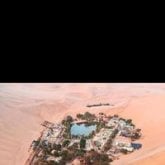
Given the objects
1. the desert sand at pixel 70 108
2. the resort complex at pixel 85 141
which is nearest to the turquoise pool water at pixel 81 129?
the resort complex at pixel 85 141

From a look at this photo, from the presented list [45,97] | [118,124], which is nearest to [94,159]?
[118,124]

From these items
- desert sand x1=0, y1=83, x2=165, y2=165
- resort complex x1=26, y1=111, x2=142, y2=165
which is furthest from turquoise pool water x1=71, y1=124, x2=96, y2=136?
desert sand x1=0, y1=83, x2=165, y2=165

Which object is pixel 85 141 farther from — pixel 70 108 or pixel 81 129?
pixel 70 108

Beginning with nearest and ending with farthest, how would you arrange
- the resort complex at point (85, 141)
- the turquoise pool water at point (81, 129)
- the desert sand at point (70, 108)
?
the resort complex at point (85, 141), the desert sand at point (70, 108), the turquoise pool water at point (81, 129)

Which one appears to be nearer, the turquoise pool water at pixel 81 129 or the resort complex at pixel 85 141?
the resort complex at pixel 85 141

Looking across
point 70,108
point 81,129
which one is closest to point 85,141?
Result: point 81,129

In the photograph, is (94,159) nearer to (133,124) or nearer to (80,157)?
(80,157)

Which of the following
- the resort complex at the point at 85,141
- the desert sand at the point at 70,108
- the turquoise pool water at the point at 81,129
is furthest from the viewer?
the turquoise pool water at the point at 81,129

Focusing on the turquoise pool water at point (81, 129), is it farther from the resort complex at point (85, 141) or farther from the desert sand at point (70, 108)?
the desert sand at point (70, 108)
